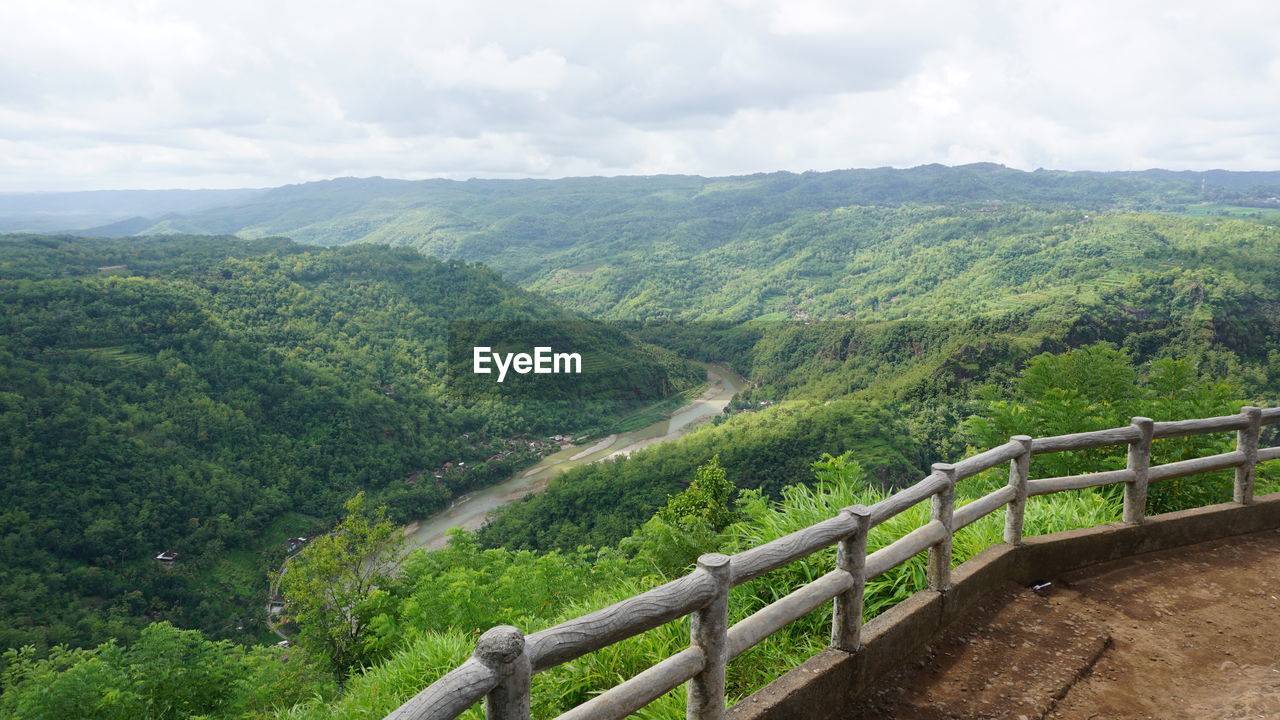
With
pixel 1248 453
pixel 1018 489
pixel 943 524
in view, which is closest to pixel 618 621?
pixel 943 524

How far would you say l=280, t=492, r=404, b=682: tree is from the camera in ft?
45.7

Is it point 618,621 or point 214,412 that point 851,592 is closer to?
point 618,621

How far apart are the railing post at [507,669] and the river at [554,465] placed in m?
39.7

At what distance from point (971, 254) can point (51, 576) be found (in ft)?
491

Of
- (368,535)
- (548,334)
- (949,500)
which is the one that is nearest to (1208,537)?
(949,500)

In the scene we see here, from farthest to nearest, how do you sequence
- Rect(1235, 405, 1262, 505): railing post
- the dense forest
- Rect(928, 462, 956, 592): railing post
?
the dense forest < Rect(1235, 405, 1262, 505): railing post < Rect(928, 462, 956, 592): railing post

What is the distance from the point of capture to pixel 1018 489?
15.1 feet

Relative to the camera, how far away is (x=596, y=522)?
43.2m

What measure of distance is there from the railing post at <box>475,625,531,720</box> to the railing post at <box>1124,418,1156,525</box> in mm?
5115

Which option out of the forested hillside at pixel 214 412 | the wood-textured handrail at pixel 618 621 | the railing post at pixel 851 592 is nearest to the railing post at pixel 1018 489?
the railing post at pixel 851 592

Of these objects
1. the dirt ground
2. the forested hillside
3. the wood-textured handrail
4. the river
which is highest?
the wood-textured handrail

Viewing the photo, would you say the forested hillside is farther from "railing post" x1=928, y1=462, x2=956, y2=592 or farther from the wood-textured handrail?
"railing post" x1=928, y1=462, x2=956, y2=592

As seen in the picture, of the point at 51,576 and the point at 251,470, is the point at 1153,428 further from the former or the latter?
the point at 251,470

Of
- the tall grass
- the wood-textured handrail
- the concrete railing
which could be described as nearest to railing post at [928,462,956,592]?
the concrete railing
